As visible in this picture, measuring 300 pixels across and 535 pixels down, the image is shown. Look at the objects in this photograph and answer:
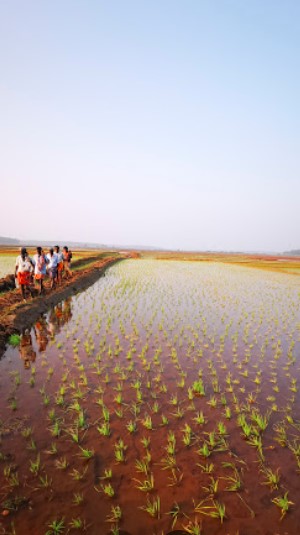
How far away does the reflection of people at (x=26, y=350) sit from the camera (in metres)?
6.57

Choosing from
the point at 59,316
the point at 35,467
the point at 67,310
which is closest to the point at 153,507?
the point at 35,467

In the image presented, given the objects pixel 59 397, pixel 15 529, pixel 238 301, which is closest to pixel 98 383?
pixel 59 397

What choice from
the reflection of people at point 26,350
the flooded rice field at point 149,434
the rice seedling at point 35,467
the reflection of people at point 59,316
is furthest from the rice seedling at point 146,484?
the reflection of people at point 59,316

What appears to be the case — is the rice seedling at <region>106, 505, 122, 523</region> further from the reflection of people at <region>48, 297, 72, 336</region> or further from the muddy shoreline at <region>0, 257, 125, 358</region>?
the reflection of people at <region>48, 297, 72, 336</region>

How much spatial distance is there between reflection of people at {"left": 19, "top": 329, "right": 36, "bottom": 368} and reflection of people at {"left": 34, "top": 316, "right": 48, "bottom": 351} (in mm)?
234

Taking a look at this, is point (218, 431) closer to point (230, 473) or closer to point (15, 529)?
point (230, 473)

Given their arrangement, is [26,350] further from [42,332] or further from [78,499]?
[78,499]

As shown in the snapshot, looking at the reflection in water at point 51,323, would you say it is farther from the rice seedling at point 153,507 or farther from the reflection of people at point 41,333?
the rice seedling at point 153,507

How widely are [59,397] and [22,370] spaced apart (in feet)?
5.13

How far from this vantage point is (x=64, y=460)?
11.4 ft

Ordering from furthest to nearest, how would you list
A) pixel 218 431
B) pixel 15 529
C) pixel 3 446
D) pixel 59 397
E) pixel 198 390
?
pixel 198 390, pixel 59 397, pixel 218 431, pixel 3 446, pixel 15 529

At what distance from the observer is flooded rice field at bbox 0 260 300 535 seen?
285 cm

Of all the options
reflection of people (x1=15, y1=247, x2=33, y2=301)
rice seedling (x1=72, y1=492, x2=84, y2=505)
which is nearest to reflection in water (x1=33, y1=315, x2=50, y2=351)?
reflection of people (x1=15, y1=247, x2=33, y2=301)

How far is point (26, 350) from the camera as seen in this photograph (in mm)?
7234
